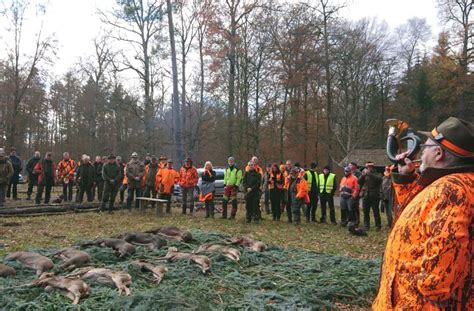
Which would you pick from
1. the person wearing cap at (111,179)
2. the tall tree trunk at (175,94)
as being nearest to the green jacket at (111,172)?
the person wearing cap at (111,179)

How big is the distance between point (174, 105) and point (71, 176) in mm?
9222

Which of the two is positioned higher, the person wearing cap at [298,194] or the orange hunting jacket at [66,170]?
the orange hunting jacket at [66,170]

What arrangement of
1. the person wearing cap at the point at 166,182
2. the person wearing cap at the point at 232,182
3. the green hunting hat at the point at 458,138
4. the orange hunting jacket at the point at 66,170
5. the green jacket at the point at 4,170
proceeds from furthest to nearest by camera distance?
the orange hunting jacket at the point at 66,170 < the person wearing cap at the point at 166,182 < the green jacket at the point at 4,170 < the person wearing cap at the point at 232,182 < the green hunting hat at the point at 458,138

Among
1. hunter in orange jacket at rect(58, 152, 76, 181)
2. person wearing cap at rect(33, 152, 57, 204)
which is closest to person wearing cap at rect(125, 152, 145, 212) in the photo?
person wearing cap at rect(33, 152, 57, 204)

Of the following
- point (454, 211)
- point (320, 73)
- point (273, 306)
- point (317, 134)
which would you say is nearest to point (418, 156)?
point (454, 211)

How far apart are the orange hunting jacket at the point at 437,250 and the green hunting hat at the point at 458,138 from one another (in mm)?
81

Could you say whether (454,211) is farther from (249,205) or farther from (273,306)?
(249,205)

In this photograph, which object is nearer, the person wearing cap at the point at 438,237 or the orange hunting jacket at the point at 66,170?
the person wearing cap at the point at 438,237

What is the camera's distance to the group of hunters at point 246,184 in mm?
13391

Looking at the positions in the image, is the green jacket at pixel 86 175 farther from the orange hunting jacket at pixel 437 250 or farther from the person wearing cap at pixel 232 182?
the orange hunting jacket at pixel 437 250

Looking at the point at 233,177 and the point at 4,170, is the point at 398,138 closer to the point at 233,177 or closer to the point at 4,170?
the point at 233,177

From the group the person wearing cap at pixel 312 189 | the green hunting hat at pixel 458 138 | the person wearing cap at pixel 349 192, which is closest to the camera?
the green hunting hat at pixel 458 138

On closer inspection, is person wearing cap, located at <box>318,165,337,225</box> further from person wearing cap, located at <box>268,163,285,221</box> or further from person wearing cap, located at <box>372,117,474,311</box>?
person wearing cap, located at <box>372,117,474,311</box>

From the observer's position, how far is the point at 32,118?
128ft
